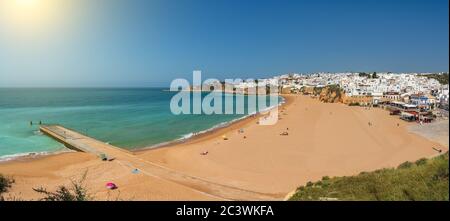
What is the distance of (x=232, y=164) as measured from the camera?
48.4 feet

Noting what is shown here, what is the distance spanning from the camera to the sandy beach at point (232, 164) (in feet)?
35.3

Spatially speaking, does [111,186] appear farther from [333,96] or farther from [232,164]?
[333,96]

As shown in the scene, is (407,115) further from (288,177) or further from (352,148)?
(288,177)

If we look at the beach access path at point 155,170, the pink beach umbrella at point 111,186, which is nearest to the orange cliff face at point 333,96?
the beach access path at point 155,170

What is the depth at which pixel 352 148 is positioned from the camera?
56.9 ft

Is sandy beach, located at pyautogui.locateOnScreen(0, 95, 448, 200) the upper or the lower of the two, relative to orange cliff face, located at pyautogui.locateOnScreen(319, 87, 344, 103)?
lower

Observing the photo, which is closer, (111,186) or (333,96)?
(111,186)

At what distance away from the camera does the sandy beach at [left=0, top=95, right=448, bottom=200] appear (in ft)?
35.3

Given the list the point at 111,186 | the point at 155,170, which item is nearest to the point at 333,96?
the point at 155,170

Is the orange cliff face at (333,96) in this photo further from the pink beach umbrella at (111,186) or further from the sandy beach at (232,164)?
the pink beach umbrella at (111,186)

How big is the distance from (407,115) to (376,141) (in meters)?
10.1

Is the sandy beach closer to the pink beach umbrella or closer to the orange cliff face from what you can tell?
the pink beach umbrella

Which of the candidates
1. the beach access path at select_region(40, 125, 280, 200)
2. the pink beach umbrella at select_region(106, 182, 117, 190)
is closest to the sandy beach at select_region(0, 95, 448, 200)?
the beach access path at select_region(40, 125, 280, 200)
